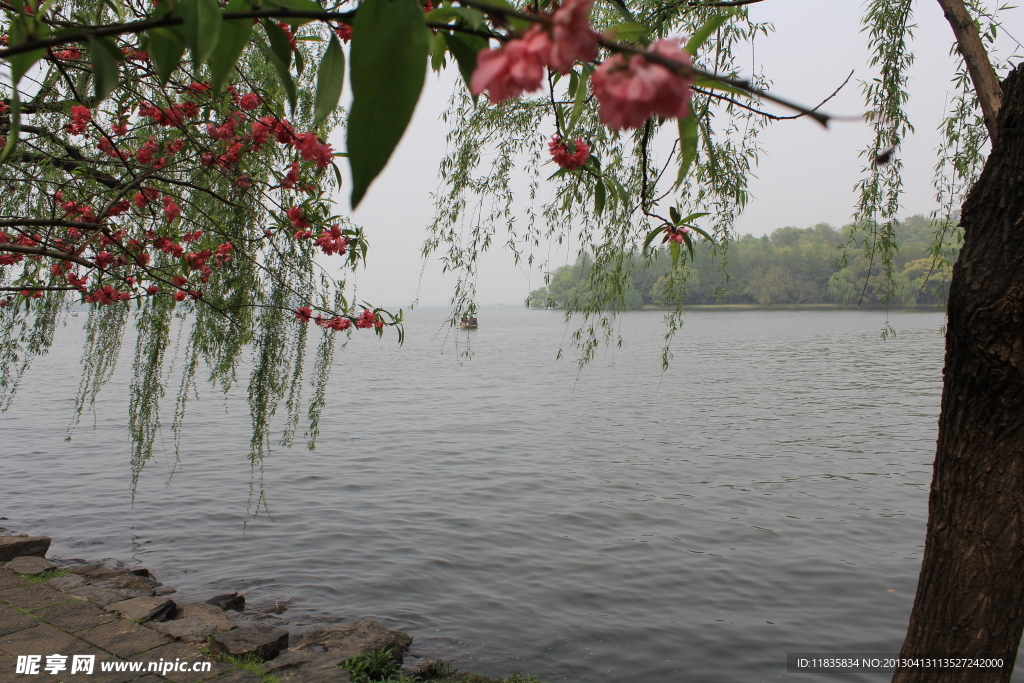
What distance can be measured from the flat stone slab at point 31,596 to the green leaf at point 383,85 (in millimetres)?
4885

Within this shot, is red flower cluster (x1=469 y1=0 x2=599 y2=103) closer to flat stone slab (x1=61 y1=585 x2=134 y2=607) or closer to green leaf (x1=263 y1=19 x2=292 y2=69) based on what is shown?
green leaf (x1=263 y1=19 x2=292 y2=69)

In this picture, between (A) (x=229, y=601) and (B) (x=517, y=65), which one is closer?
(B) (x=517, y=65)

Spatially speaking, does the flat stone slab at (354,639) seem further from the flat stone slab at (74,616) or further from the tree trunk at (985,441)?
the tree trunk at (985,441)

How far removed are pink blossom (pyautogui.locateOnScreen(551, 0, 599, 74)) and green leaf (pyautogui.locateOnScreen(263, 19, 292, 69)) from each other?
→ 38cm

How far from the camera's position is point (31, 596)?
4457mm

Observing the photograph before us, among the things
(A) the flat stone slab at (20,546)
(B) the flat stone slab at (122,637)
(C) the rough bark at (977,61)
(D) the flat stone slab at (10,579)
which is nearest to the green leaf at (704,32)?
(C) the rough bark at (977,61)

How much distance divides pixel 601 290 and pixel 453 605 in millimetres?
2870

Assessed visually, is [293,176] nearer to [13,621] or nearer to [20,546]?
[13,621]

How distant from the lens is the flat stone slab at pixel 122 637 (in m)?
3.66

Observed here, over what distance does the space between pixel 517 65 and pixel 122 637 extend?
4.28m

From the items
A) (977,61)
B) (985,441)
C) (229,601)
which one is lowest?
(229,601)

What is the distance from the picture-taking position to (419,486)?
8883 mm

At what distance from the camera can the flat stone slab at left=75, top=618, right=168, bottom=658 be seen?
3664mm

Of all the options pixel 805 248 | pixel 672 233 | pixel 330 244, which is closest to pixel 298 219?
pixel 330 244
